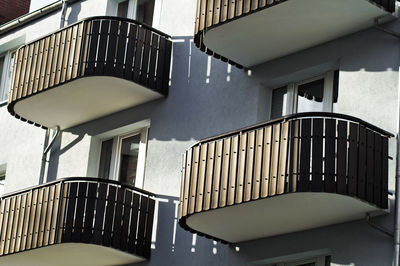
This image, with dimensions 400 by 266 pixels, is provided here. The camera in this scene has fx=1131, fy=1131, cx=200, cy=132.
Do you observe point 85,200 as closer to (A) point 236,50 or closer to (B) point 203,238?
(B) point 203,238

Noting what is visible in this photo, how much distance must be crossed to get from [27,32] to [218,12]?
8.97 meters

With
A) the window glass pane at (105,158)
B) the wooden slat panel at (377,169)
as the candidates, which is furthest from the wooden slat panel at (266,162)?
the window glass pane at (105,158)

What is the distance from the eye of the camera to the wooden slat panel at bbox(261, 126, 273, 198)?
18.9 m

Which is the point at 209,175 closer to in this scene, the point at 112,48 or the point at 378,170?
the point at 378,170

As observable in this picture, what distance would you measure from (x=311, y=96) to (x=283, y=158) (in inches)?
109

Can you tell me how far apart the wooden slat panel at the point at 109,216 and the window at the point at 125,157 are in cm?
158

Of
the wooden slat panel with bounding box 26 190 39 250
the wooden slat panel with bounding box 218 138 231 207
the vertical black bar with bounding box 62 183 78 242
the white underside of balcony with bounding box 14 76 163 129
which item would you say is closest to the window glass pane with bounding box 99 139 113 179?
the white underside of balcony with bounding box 14 76 163 129

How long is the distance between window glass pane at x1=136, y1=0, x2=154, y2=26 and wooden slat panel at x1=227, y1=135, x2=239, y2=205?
21.1 ft

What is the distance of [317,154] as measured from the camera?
60.8ft

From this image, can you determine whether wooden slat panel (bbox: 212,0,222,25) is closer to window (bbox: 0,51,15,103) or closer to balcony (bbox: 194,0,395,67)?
balcony (bbox: 194,0,395,67)

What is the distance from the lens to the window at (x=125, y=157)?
24125 millimetres

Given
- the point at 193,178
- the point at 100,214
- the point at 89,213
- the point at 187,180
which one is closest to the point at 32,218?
the point at 89,213

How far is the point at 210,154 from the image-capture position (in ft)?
66.3

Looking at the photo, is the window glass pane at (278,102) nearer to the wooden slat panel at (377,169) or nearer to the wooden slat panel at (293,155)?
the wooden slat panel at (293,155)
